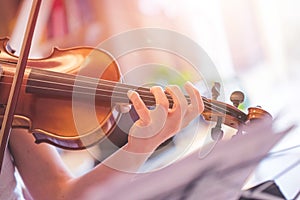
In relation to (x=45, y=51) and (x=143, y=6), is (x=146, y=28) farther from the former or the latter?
(x=45, y=51)

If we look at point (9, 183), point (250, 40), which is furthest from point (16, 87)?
point (250, 40)

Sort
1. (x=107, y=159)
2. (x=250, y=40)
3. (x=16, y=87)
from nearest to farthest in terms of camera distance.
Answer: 1. (x=16, y=87)
2. (x=107, y=159)
3. (x=250, y=40)

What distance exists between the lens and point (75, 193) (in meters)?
0.74

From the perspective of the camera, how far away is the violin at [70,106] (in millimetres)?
734

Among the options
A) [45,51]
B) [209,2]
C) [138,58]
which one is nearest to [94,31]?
[45,51]

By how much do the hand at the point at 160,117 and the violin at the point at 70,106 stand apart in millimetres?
36

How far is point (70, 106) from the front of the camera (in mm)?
762

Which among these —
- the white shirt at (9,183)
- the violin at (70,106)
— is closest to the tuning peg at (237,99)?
the violin at (70,106)

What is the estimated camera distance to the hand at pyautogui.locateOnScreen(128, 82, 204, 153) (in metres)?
0.65

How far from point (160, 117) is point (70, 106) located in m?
0.19

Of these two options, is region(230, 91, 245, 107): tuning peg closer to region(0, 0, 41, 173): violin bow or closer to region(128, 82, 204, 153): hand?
region(128, 82, 204, 153): hand

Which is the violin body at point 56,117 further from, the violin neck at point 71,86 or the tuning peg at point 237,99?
the tuning peg at point 237,99

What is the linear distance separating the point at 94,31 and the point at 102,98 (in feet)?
3.09

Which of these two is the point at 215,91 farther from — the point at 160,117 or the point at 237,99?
the point at 160,117
